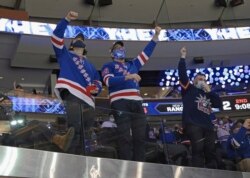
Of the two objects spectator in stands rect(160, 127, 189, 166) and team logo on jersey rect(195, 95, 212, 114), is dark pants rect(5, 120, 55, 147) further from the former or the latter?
team logo on jersey rect(195, 95, 212, 114)

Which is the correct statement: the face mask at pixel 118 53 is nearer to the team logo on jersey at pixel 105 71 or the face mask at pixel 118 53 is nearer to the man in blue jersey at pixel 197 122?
the team logo on jersey at pixel 105 71

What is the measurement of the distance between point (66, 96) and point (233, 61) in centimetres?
1329

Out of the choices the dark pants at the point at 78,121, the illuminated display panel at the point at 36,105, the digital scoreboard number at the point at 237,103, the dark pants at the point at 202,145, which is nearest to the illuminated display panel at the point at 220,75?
the digital scoreboard number at the point at 237,103

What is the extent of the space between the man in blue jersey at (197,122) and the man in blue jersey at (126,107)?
76 centimetres

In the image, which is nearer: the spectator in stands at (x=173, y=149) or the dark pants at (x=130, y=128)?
the dark pants at (x=130, y=128)

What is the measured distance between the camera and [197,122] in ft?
22.2

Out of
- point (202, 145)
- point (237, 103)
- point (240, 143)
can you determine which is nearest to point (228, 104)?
point (237, 103)

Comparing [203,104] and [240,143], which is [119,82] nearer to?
[203,104]

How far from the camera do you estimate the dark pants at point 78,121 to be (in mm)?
5754

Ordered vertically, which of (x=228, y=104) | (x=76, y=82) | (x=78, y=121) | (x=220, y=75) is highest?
(x=220, y=75)

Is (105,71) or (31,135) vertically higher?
(105,71)

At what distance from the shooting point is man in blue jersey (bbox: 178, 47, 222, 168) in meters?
6.71

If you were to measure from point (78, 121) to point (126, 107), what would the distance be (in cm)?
73

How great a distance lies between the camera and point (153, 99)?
56.5 ft
